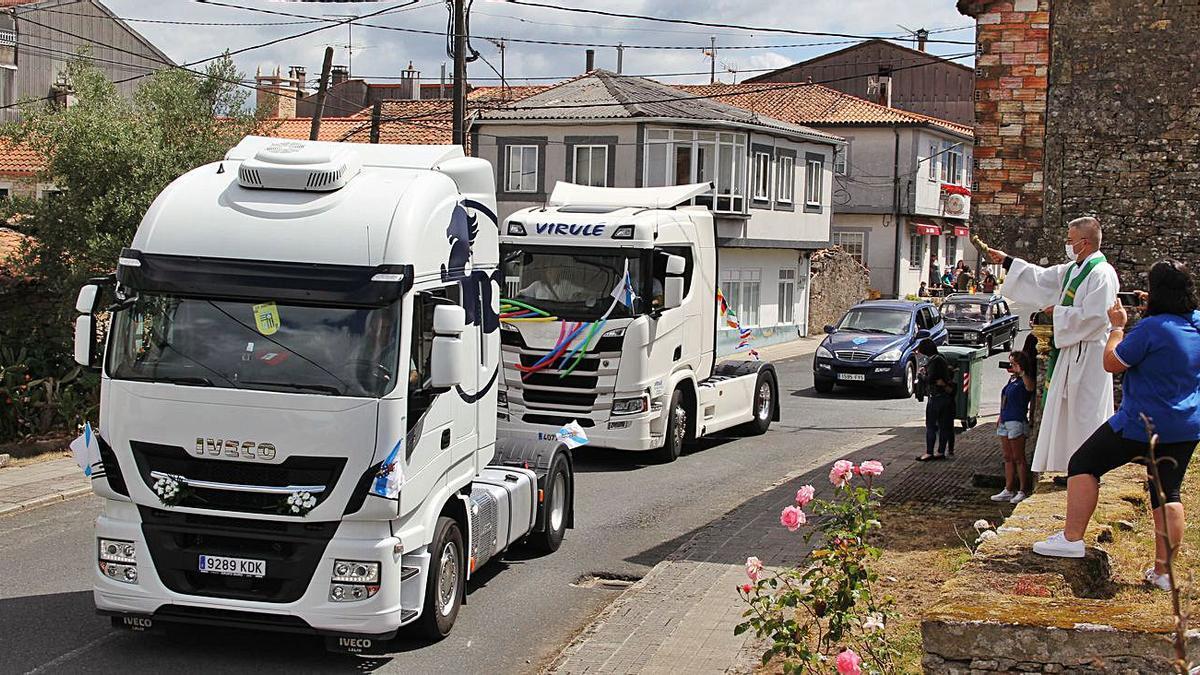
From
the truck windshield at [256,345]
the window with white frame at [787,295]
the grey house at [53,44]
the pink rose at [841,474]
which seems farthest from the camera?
the window with white frame at [787,295]

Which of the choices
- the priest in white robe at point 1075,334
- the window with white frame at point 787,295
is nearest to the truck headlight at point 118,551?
the priest in white robe at point 1075,334

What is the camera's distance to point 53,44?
3747 centimetres

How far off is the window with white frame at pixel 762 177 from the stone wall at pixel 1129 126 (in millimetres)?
26638

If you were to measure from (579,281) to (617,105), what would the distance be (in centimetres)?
2190

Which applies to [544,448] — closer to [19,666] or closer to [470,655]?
[470,655]

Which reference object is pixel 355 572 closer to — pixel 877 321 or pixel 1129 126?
pixel 1129 126

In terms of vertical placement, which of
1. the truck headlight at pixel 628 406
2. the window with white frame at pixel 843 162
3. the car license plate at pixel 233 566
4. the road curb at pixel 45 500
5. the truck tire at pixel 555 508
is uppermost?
the window with white frame at pixel 843 162

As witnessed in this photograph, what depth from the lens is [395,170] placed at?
9.28 m

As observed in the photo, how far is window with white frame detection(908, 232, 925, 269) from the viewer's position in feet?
179

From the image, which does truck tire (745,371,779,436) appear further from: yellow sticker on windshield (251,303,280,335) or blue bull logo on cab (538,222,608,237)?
yellow sticker on windshield (251,303,280,335)

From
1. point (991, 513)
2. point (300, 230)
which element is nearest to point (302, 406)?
point (300, 230)

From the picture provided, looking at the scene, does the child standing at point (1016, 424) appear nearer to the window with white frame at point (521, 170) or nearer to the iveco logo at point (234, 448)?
the iveco logo at point (234, 448)

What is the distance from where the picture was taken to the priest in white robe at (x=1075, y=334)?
30.4ft

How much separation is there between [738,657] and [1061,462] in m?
2.76
